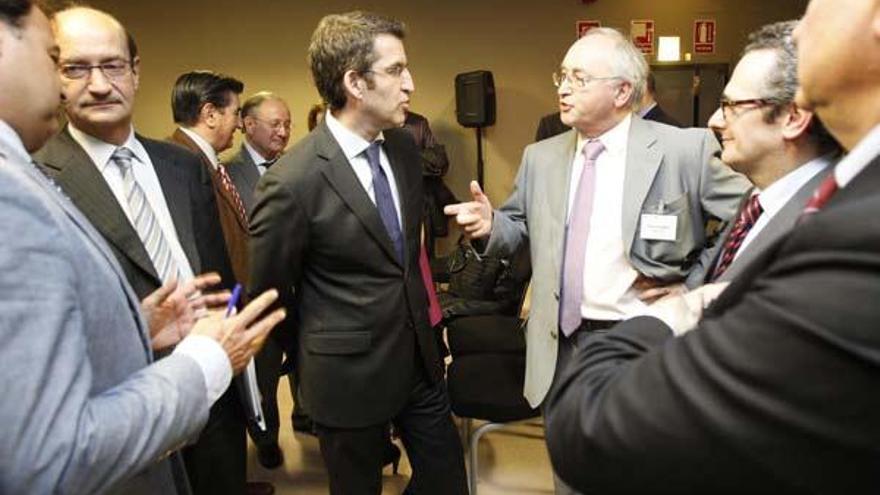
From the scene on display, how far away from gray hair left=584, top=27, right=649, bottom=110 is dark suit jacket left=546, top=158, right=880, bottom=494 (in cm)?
142

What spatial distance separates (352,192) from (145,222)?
0.58m

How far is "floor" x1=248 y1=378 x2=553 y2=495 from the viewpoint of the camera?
2.70 m

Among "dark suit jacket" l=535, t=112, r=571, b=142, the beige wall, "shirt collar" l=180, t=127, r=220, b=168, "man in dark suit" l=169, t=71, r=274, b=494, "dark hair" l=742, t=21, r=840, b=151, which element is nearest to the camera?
"dark hair" l=742, t=21, r=840, b=151

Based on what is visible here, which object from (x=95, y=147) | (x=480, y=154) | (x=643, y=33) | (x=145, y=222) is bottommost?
(x=480, y=154)

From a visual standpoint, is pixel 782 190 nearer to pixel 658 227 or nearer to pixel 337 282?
pixel 658 227

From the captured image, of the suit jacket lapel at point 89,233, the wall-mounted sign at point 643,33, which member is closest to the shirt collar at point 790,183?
the suit jacket lapel at point 89,233

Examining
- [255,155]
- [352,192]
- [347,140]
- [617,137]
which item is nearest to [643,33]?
[255,155]

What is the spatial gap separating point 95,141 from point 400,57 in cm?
95

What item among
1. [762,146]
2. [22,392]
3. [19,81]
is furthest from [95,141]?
[762,146]

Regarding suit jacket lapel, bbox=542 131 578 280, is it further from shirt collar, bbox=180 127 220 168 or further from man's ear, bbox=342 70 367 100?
shirt collar, bbox=180 127 220 168

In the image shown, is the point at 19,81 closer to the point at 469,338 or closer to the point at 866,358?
the point at 866,358

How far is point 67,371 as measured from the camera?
2.48ft

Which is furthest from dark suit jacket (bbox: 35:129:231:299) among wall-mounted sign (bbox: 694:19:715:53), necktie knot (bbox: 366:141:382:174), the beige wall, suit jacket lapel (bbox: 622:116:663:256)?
wall-mounted sign (bbox: 694:19:715:53)

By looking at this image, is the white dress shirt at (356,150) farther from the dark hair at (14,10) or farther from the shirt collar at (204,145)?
the shirt collar at (204,145)
